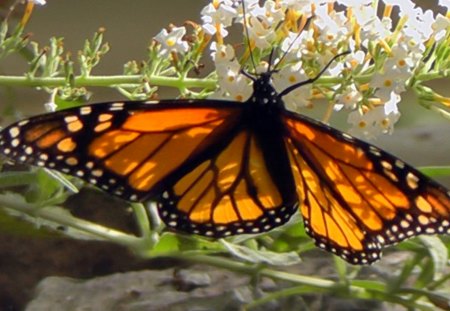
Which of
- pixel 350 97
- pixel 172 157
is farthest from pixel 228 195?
pixel 350 97

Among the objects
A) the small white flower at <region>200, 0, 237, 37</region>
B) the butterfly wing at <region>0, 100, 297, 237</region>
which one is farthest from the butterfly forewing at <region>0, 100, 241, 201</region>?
the small white flower at <region>200, 0, 237, 37</region>

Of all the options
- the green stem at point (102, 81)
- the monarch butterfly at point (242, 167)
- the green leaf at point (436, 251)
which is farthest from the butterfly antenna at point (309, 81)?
the green leaf at point (436, 251)

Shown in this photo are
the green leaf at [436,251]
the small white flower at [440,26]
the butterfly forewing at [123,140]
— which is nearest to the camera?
the butterfly forewing at [123,140]

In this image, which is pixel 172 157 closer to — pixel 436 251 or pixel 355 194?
pixel 355 194

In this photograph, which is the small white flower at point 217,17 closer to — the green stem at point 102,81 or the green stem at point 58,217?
the green stem at point 102,81

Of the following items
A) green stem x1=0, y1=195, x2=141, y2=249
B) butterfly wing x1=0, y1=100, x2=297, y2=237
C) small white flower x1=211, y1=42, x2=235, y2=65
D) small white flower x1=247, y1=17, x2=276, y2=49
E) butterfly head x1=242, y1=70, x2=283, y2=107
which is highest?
small white flower x1=247, y1=17, x2=276, y2=49

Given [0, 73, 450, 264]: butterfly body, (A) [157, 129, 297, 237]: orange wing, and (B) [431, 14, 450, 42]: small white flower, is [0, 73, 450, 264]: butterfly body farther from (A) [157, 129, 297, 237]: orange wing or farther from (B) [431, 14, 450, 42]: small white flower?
(B) [431, 14, 450, 42]: small white flower

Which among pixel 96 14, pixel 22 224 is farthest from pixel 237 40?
pixel 22 224

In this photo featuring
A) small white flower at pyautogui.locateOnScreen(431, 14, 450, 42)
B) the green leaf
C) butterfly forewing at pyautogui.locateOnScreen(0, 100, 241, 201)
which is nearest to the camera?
butterfly forewing at pyautogui.locateOnScreen(0, 100, 241, 201)
